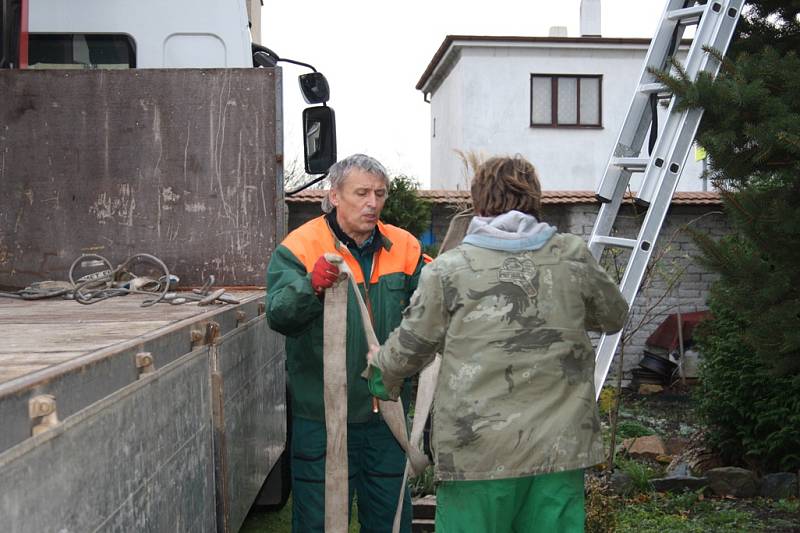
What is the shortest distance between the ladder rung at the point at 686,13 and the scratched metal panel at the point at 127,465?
3390 millimetres

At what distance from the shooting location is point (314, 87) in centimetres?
546

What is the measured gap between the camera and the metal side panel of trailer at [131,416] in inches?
63.1

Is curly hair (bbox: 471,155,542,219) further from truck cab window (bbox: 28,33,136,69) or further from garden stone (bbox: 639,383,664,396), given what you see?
garden stone (bbox: 639,383,664,396)

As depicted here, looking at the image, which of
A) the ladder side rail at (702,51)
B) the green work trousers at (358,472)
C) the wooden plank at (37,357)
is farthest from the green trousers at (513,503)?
the ladder side rail at (702,51)

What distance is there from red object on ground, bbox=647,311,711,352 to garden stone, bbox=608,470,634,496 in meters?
6.77

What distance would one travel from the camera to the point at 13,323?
3.03 m

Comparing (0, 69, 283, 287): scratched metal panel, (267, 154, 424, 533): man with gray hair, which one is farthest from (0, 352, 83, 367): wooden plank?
(0, 69, 283, 287): scratched metal panel

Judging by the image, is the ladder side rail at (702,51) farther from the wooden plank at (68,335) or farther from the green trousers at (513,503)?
the wooden plank at (68,335)

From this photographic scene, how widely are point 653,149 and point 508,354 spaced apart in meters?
2.77

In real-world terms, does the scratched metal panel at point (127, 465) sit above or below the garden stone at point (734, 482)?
above

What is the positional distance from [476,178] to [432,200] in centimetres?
1069

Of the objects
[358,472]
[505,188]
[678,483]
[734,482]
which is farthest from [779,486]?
[505,188]

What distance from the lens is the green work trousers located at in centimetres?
356

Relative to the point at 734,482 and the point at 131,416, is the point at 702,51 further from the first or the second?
the point at 131,416
